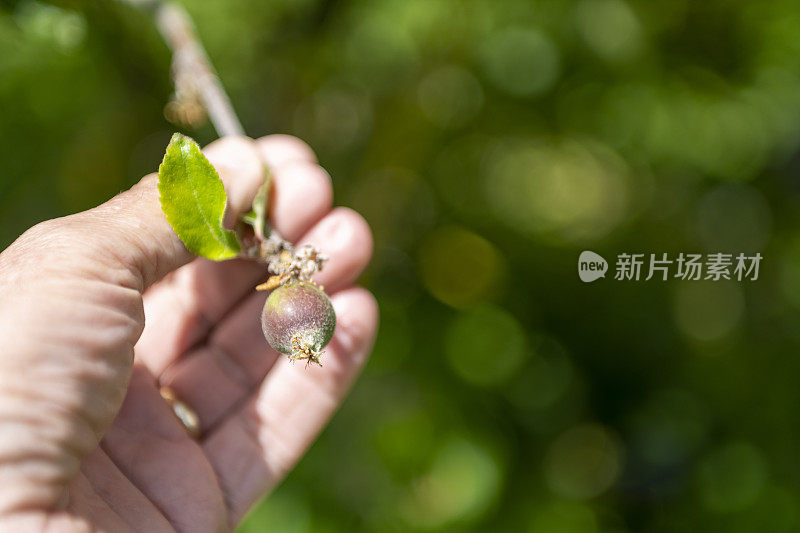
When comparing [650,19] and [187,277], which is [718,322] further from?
[187,277]

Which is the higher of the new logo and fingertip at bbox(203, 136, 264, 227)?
fingertip at bbox(203, 136, 264, 227)

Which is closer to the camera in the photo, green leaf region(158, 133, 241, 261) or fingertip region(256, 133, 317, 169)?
green leaf region(158, 133, 241, 261)

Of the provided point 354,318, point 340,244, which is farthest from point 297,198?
point 354,318

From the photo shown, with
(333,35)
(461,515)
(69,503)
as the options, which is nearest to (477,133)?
(333,35)

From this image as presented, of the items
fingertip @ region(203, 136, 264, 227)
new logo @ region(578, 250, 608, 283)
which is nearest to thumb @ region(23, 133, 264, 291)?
fingertip @ region(203, 136, 264, 227)

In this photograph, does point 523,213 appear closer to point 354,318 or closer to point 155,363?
point 354,318

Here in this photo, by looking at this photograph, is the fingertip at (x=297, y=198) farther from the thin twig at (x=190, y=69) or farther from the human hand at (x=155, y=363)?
the thin twig at (x=190, y=69)

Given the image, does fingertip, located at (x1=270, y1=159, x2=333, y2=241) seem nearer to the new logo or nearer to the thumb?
the thumb

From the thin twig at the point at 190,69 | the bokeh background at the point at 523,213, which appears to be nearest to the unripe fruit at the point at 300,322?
the thin twig at the point at 190,69
